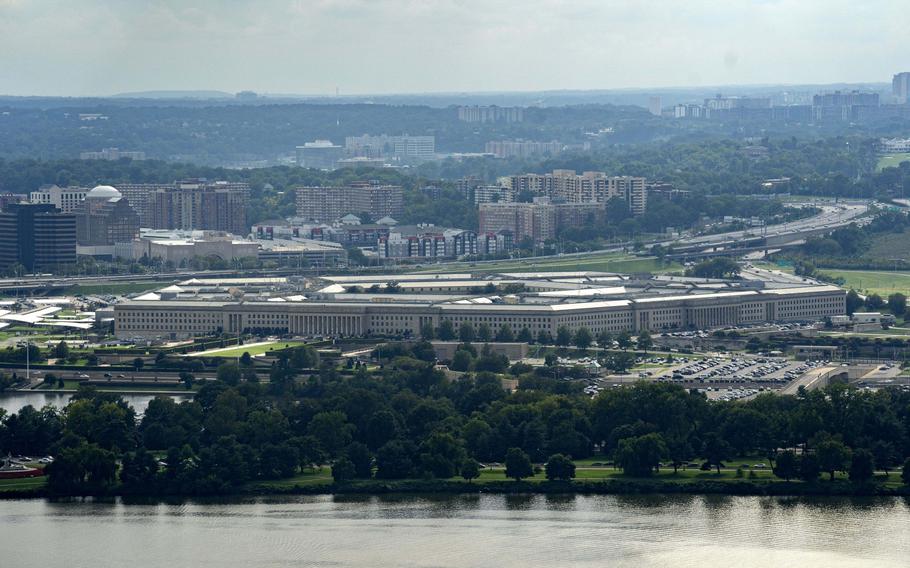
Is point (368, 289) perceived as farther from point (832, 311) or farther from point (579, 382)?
point (579, 382)

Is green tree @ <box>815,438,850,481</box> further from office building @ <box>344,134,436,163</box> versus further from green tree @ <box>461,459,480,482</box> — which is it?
office building @ <box>344,134,436,163</box>

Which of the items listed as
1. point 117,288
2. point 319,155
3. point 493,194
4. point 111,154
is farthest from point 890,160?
point 117,288

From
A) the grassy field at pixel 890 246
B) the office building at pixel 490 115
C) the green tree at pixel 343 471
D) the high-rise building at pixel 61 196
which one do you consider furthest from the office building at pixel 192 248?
the office building at pixel 490 115

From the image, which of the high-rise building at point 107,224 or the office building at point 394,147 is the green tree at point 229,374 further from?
the office building at point 394,147

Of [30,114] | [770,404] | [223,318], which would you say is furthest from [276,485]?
[30,114]

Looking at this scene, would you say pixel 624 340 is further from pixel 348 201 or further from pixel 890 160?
pixel 890 160

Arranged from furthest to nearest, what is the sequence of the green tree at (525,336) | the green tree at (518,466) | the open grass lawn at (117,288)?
the open grass lawn at (117,288) < the green tree at (525,336) < the green tree at (518,466)
